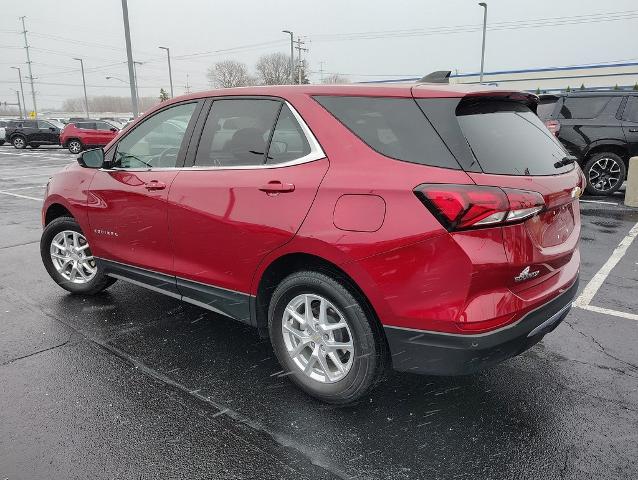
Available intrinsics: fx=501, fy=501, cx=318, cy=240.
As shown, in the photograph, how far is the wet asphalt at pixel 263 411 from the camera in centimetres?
235

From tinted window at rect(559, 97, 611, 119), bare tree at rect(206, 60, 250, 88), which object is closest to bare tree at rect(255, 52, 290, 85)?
bare tree at rect(206, 60, 250, 88)

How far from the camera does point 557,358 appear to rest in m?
3.37

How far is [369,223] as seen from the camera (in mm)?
Answer: 2418

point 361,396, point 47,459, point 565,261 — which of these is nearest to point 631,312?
point 565,261

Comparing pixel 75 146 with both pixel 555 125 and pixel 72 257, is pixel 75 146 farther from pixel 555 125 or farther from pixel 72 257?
pixel 72 257

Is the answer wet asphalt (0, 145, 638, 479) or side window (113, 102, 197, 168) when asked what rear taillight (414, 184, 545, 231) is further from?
side window (113, 102, 197, 168)

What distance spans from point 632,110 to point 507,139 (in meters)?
8.44

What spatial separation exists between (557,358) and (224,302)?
2250 millimetres

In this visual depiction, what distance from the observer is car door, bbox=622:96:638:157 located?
30.2 ft

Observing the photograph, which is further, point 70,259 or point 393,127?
point 70,259

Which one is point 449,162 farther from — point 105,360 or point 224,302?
point 105,360

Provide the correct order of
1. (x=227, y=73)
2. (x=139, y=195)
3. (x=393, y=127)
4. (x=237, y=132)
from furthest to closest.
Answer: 1. (x=227, y=73)
2. (x=139, y=195)
3. (x=237, y=132)
4. (x=393, y=127)

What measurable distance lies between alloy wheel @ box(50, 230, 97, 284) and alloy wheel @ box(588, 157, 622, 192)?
29.5 ft

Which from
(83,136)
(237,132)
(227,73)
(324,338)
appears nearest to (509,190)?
(324,338)
